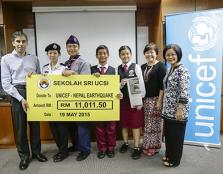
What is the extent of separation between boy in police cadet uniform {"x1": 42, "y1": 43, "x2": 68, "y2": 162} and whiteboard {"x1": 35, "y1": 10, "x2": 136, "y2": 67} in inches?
36.7

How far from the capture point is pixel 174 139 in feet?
8.17

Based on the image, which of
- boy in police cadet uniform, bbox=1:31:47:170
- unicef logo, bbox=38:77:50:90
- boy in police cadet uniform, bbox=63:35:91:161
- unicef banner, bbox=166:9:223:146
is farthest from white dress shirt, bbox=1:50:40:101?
unicef banner, bbox=166:9:223:146

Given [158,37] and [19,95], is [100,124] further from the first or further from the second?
[158,37]

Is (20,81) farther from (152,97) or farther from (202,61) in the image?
(202,61)

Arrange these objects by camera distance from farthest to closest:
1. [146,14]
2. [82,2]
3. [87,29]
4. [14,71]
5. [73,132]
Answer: [146,14], [87,29], [82,2], [73,132], [14,71]

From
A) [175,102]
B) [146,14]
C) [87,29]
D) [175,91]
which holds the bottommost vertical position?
[175,102]

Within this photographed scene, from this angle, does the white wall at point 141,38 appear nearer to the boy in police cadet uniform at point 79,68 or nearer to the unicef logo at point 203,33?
the unicef logo at point 203,33

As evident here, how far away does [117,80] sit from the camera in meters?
2.68

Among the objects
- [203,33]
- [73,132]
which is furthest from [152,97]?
[73,132]

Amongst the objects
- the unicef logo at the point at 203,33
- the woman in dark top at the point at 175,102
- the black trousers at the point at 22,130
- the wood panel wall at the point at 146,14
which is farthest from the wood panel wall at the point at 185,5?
the black trousers at the point at 22,130

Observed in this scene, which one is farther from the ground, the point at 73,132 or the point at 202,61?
the point at 202,61

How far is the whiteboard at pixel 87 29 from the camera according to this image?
3.54 m

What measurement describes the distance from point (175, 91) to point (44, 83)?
4.73 ft

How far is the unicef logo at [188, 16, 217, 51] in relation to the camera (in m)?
2.87
